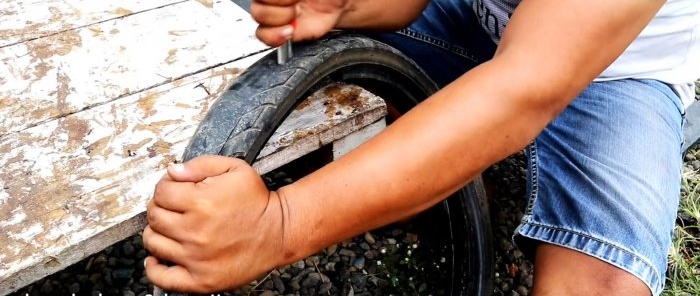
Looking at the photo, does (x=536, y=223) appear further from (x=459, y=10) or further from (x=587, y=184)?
(x=459, y=10)

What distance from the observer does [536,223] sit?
147 centimetres

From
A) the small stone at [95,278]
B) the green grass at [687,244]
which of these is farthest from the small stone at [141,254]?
the green grass at [687,244]

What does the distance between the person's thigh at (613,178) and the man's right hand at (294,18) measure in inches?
20.6

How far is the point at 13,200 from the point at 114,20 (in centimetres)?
66

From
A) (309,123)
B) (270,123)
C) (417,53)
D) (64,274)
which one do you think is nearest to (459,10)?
(417,53)

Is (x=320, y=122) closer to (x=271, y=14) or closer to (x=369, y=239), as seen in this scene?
(x=271, y=14)

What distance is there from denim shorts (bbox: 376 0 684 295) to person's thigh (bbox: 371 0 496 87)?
0.37m

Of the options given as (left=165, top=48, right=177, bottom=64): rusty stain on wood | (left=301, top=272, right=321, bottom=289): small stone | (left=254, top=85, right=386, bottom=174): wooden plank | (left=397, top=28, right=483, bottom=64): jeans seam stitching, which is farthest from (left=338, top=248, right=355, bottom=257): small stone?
(left=165, top=48, right=177, bottom=64): rusty stain on wood

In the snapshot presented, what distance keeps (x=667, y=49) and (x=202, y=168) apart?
A: 3.34ft

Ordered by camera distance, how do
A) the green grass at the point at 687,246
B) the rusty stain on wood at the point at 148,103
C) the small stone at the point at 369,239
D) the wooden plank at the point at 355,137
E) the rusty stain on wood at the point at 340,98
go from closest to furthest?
the rusty stain on wood at the point at 148,103, the rusty stain on wood at the point at 340,98, the wooden plank at the point at 355,137, the green grass at the point at 687,246, the small stone at the point at 369,239

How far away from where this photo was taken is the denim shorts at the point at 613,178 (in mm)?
1373

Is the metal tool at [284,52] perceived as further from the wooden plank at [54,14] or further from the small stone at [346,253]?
the small stone at [346,253]

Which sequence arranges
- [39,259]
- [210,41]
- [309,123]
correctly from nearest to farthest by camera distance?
1. [39,259]
2. [309,123]
3. [210,41]

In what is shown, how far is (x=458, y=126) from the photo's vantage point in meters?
1.07
